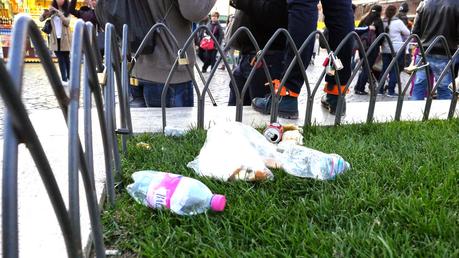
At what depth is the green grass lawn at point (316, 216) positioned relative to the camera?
141 cm

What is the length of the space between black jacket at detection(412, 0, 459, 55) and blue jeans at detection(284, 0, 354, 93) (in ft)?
7.11

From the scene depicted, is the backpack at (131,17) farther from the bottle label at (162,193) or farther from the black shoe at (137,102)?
the bottle label at (162,193)

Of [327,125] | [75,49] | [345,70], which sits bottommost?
[327,125]

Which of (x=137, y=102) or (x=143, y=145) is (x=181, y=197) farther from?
(x=137, y=102)

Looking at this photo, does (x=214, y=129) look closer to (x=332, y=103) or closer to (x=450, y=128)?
(x=332, y=103)

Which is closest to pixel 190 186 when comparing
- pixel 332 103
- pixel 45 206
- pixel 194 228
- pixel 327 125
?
pixel 194 228

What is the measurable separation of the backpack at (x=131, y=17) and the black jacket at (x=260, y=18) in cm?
71

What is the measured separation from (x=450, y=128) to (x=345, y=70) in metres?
0.85

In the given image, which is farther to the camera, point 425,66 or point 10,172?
point 425,66

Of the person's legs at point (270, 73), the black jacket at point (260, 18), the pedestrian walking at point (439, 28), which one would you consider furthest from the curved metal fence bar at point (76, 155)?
the pedestrian walking at point (439, 28)

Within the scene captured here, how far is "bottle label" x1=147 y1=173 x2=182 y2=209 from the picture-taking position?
5.43ft

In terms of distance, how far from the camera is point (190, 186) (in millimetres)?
1668

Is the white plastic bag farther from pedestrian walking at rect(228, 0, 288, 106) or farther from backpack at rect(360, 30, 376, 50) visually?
backpack at rect(360, 30, 376, 50)

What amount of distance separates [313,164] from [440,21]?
366cm
